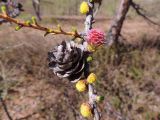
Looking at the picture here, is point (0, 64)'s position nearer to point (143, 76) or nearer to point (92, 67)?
point (92, 67)

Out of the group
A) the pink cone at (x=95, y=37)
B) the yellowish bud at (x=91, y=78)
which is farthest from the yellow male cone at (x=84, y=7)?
the yellowish bud at (x=91, y=78)

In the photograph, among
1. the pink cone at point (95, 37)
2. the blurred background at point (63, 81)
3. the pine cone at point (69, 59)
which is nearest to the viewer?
the pink cone at point (95, 37)

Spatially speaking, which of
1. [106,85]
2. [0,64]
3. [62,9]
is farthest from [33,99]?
[62,9]

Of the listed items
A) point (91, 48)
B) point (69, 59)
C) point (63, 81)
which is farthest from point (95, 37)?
point (63, 81)

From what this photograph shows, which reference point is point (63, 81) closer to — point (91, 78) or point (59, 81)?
point (59, 81)

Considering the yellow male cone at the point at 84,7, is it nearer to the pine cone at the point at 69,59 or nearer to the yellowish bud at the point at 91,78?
the pine cone at the point at 69,59

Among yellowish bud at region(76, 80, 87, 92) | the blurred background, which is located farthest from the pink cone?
the blurred background

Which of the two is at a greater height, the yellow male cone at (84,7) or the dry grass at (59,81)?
the yellow male cone at (84,7)
